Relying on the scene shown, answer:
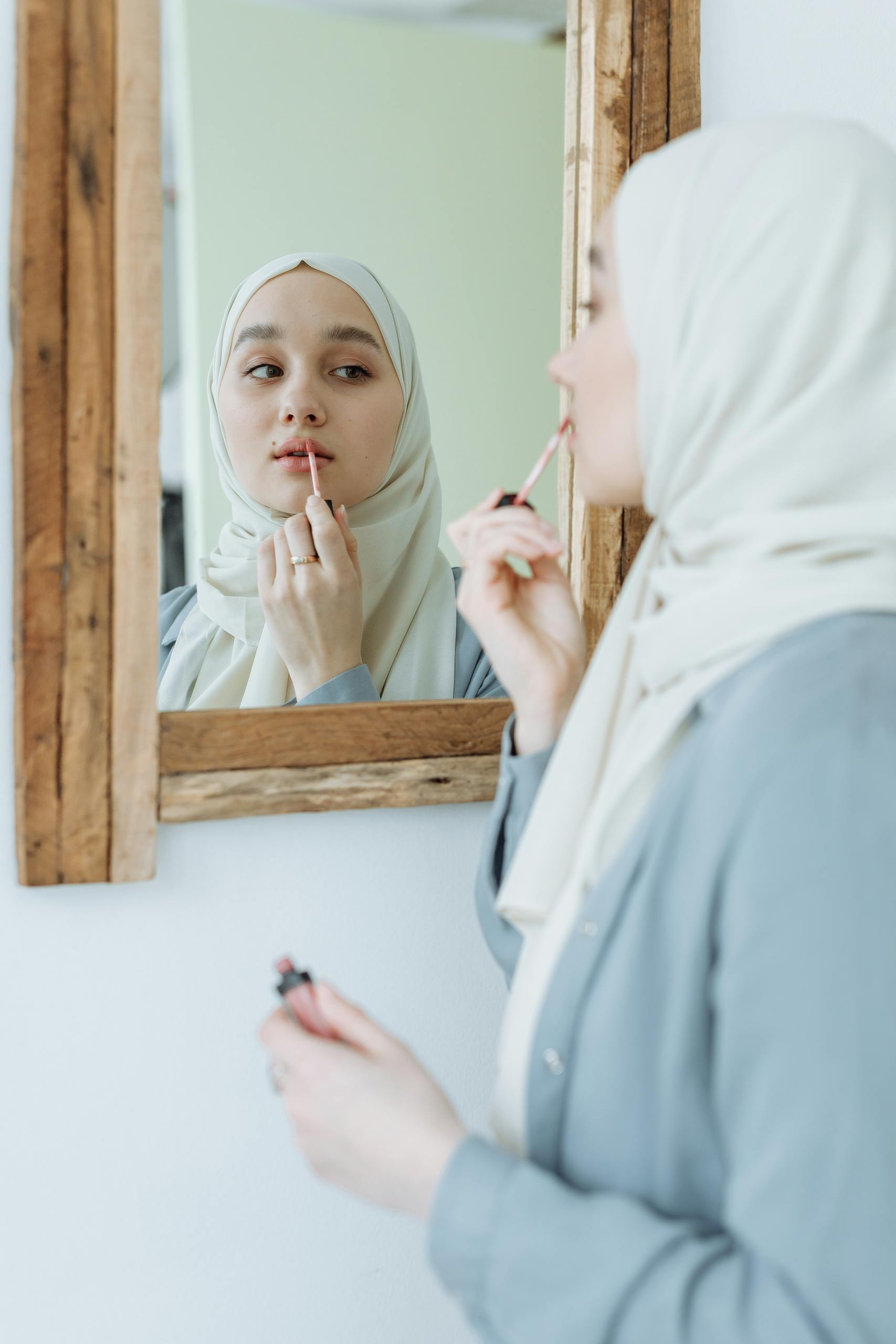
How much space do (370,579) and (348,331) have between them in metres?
0.23

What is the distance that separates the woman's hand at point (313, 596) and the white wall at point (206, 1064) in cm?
14

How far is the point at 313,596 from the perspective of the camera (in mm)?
974

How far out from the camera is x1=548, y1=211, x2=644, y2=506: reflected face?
637mm

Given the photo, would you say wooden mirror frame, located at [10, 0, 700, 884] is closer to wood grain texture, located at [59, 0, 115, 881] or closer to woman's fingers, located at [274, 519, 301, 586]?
wood grain texture, located at [59, 0, 115, 881]

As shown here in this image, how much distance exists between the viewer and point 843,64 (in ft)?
3.51

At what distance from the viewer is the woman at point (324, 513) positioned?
3.06 ft

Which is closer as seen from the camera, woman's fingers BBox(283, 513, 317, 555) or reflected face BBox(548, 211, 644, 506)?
reflected face BBox(548, 211, 644, 506)

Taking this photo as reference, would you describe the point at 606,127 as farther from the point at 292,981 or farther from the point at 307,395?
the point at 292,981

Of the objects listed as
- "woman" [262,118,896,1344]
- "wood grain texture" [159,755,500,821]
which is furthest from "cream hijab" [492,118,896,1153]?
"wood grain texture" [159,755,500,821]

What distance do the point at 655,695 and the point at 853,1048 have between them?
23cm

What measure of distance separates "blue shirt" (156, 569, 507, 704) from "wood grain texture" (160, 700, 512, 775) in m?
0.03

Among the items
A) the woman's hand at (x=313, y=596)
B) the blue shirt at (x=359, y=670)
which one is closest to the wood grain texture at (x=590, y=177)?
the blue shirt at (x=359, y=670)

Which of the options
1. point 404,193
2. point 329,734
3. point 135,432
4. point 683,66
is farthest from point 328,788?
point 683,66

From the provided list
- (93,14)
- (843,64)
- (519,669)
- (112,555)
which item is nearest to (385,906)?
(519,669)
